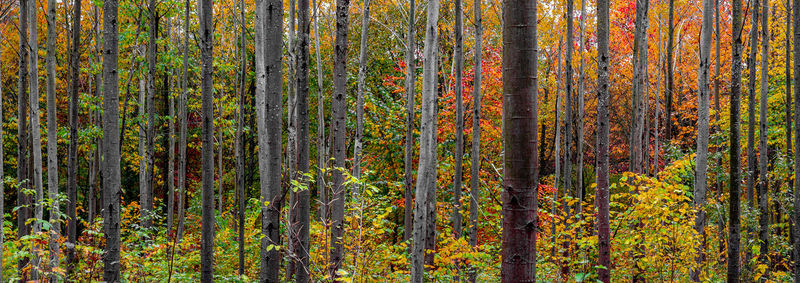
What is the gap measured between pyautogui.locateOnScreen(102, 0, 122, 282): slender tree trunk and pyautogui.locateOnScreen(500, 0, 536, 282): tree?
12.2 feet

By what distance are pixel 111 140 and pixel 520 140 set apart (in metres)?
3.88

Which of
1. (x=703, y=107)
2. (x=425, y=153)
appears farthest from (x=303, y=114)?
(x=703, y=107)

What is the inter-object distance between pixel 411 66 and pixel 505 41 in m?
5.56

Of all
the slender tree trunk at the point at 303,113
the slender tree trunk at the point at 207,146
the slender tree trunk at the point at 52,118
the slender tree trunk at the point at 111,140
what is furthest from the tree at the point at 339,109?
the slender tree trunk at the point at 52,118

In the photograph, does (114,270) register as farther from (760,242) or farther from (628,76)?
(628,76)

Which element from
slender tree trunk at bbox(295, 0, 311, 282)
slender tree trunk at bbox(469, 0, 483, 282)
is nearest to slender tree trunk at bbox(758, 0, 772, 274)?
slender tree trunk at bbox(469, 0, 483, 282)

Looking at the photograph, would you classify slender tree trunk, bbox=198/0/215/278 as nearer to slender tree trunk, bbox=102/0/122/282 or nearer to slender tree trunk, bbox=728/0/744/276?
slender tree trunk, bbox=102/0/122/282

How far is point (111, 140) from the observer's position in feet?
14.4

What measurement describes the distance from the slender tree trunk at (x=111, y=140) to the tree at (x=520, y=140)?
3.73m

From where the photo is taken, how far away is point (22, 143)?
7465mm

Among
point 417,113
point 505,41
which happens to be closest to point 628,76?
point 417,113

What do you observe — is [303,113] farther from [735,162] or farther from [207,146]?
[735,162]

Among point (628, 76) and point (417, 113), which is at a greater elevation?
point (628, 76)

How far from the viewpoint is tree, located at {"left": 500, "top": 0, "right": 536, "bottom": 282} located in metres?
2.15
